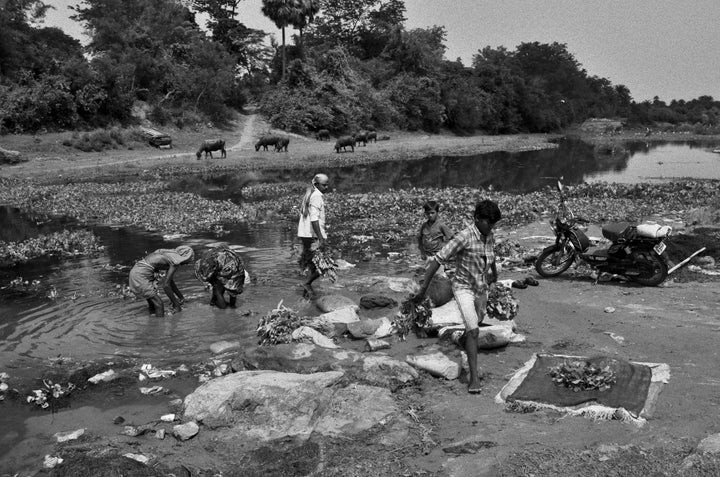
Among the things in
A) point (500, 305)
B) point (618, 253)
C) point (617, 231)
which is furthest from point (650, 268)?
point (500, 305)

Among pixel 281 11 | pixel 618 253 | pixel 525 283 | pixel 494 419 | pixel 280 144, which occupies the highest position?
pixel 281 11

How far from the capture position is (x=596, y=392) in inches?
208

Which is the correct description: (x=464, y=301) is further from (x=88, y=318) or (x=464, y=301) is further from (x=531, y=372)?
(x=88, y=318)

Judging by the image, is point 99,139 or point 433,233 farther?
point 99,139

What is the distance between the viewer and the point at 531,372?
5.89 metres

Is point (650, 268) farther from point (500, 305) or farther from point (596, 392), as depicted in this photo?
point (596, 392)

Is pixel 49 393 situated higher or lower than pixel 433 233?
lower

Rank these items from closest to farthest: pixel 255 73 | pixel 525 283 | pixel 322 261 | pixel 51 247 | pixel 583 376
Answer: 1. pixel 583 376
2. pixel 322 261
3. pixel 525 283
4. pixel 51 247
5. pixel 255 73

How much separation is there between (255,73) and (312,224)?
168 ft

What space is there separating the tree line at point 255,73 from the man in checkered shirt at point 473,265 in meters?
33.2

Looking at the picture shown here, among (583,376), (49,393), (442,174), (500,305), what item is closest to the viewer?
(583,376)

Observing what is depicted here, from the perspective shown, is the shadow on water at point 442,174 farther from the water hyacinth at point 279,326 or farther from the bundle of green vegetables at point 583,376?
the bundle of green vegetables at point 583,376

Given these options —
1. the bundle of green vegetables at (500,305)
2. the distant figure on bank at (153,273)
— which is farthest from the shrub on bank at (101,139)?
the bundle of green vegetables at (500,305)

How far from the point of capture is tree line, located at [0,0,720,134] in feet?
121
